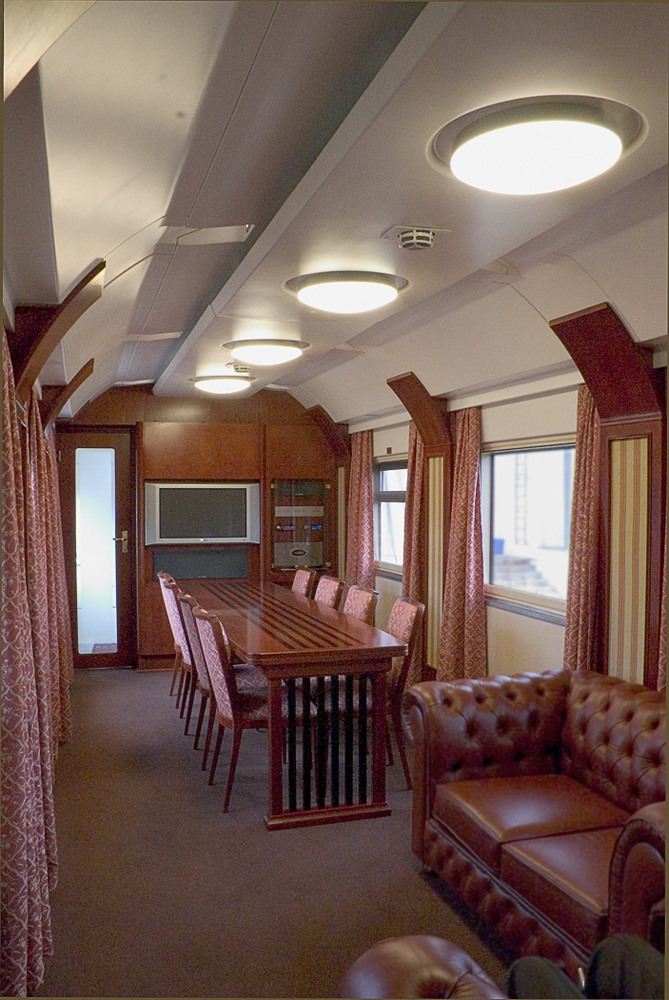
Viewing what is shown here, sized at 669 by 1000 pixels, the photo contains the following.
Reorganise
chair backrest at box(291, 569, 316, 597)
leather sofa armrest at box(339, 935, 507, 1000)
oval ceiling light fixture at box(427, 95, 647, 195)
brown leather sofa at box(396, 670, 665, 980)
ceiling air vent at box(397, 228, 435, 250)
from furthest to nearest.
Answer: chair backrest at box(291, 569, 316, 597)
ceiling air vent at box(397, 228, 435, 250)
brown leather sofa at box(396, 670, 665, 980)
oval ceiling light fixture at box(427, 95, 647, 195)
leather sofa armrest at box(339, 935, 507, 1000)

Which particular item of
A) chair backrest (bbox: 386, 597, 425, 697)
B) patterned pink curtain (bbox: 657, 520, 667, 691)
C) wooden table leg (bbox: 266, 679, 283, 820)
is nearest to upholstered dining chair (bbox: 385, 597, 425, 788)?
chair backrest (bbox: 386, 597, 425, 697)

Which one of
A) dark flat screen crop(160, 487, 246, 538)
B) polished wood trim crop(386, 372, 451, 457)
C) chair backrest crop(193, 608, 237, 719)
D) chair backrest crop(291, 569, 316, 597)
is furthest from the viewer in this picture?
dark flat screen crop(160, 487, 246, 538)

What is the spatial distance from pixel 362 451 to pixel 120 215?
4228 millimetres

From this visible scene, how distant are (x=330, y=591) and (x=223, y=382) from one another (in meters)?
1.59

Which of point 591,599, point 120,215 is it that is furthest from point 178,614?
point 120,215

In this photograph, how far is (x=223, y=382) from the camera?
17.1ft

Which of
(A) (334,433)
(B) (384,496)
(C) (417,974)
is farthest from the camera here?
(A) (334,433)

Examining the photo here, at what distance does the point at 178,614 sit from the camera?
432 centimetres

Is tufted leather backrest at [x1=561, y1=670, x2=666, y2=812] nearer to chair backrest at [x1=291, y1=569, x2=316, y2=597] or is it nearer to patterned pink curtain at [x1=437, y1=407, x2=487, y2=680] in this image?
patterned pink curtain at [x1=437, y1=407, x2=487, y2=680]

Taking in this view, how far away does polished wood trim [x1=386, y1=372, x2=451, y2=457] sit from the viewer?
470 cm

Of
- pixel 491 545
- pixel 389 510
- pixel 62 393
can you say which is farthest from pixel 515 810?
pixel 389 510

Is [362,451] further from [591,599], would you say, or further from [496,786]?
[496,786]

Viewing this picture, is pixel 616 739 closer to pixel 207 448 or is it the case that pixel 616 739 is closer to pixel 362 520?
pixel 362 520

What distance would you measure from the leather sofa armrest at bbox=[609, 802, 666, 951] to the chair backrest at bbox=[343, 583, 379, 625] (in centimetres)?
244
